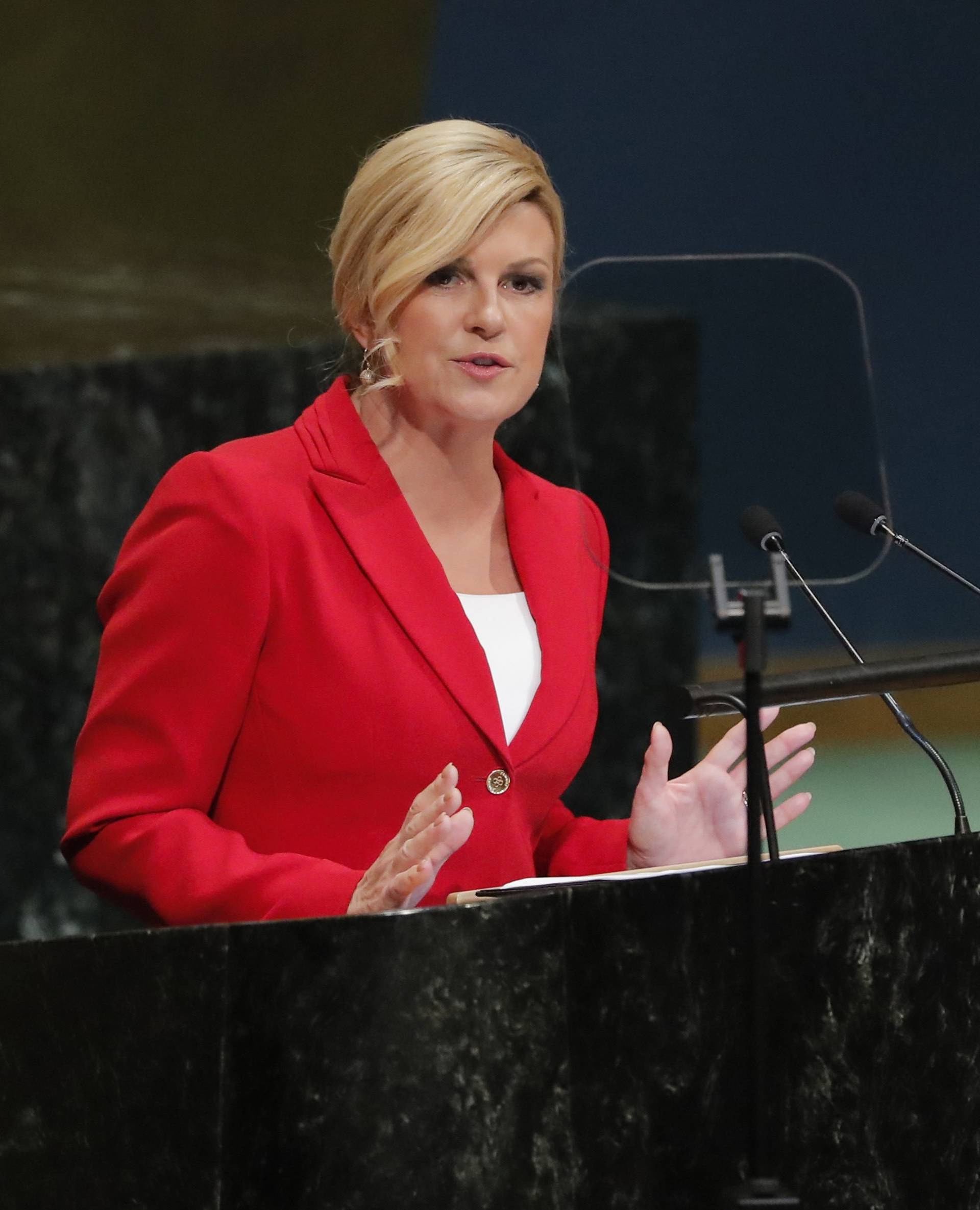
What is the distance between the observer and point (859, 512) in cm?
138

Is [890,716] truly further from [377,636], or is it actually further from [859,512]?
[859,512]

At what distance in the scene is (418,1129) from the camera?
114 centimetres

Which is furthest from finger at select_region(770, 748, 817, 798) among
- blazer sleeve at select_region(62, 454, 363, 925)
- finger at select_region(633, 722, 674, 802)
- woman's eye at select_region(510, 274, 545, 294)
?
woman's eye at select_region(510, 274, 545, 294)

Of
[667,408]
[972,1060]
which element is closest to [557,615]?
[667,408]

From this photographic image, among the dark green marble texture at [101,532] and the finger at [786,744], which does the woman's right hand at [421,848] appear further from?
the dark green marble texture at [101,532]

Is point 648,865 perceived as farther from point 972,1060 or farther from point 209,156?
point 209,156

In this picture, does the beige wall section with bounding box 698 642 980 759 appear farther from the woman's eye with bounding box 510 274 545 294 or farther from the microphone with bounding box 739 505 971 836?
the microphone with bounding box 739 505 971 836

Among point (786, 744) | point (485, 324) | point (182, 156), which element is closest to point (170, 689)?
point (485, 324)

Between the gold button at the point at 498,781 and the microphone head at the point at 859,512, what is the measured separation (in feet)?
1.80

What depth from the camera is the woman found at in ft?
5.46

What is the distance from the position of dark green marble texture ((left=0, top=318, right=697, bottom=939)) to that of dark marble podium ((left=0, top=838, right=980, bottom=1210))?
1971 mm

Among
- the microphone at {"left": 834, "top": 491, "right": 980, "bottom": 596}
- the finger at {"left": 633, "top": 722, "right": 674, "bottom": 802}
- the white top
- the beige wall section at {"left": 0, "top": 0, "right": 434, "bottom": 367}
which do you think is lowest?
the finger at {"left": 633, "top": 722, "right": 674, "bottom": 802}

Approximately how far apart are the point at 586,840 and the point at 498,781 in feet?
0.72

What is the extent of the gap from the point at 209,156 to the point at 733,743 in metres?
2.02
